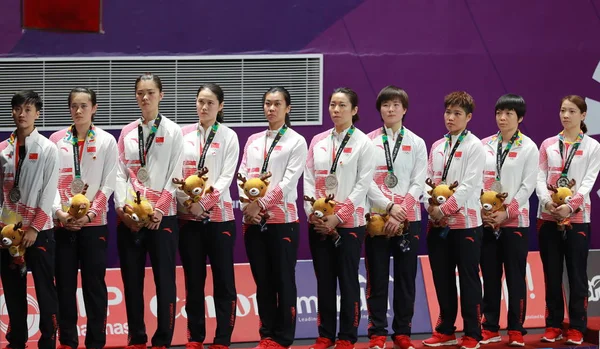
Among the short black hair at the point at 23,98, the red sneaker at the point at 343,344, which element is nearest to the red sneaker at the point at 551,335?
the red sneaker at the point at 343,344

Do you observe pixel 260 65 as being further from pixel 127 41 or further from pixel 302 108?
pixel 127 41

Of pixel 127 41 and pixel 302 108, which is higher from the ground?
pixel 127 41

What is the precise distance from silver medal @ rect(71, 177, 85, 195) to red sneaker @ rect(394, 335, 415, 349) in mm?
2283

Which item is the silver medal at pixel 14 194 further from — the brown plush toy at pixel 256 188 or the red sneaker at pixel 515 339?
the red sneaker at pixel 515 339

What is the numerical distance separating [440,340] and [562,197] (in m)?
1.31

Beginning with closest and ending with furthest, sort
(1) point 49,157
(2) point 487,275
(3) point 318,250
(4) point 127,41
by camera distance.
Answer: (1) point 49,157 < (3) point 318,250 < (2) point 487,275 < (4) point 127,41

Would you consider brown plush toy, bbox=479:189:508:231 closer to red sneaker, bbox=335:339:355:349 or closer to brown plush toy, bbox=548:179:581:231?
brown plush toy, bbox=548:179:581:231

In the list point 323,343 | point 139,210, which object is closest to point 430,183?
point 323,343

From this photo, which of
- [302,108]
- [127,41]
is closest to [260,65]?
[302,108]

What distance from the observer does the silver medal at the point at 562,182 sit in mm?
6316

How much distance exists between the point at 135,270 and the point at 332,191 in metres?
1.34

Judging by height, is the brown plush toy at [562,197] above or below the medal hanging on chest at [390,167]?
below

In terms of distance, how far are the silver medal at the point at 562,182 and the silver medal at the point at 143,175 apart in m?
2.93

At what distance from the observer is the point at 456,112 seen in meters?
6.01
